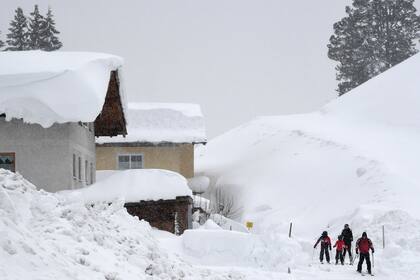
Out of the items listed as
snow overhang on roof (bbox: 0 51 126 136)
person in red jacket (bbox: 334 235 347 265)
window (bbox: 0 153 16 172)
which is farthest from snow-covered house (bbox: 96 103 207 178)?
person in red jacket (bbox: 334 235 347 265)

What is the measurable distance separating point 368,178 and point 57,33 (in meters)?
36.1

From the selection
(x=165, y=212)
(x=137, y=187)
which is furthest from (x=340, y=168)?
(x=137, y=187)

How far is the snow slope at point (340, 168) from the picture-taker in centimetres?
3519

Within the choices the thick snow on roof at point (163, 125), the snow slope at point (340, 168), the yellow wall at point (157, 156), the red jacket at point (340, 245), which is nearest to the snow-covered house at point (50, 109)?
the snow slope at point (340, 168)

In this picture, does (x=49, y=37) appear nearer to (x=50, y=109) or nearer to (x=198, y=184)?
(x=198, y=184)

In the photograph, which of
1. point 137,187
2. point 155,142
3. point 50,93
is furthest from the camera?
point 155,142

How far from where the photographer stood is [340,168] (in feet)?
156

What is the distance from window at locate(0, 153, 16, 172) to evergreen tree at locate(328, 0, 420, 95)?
183 ft

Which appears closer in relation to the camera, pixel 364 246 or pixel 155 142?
pixel 364 246

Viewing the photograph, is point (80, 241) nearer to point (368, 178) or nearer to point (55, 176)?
point (55, 176)

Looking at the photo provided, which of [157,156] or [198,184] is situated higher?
[157,156]

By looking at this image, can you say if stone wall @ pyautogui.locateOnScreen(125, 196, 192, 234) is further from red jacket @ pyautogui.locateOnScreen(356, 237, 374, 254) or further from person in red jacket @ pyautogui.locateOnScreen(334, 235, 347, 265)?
red jacket @ pyautogui.locateOnScreen(356, 237, 374, 254)

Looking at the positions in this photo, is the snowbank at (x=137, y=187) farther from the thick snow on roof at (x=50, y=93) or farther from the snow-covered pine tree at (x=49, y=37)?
the snow-covered pine tree at (x=49, y=37)

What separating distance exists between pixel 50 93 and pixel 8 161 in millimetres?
3345
